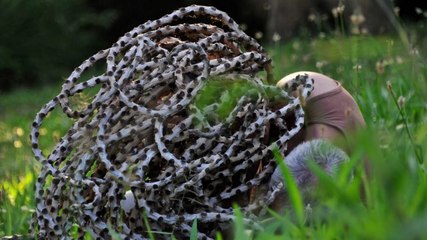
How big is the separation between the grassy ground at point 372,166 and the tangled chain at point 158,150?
0.57ft

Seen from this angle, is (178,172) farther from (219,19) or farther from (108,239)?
(219,19)

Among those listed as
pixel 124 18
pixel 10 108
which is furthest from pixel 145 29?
pixel 124 18

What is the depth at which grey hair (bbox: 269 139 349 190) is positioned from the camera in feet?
6.92

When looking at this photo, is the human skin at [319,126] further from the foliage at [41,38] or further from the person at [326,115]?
the foliage at [41,38]

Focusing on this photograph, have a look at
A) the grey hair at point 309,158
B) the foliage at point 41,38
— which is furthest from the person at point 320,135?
the foliage at point 41,38

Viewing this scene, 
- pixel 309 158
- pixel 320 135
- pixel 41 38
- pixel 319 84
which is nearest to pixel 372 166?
pixel 309 158

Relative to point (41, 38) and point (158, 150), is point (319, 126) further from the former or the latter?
point (41, 38)

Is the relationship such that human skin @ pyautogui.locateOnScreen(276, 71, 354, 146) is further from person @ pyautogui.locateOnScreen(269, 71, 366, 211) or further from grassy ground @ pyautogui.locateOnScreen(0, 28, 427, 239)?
grassy ground @ pyautogui.locateOnScreen(0, 28, 427, 239)

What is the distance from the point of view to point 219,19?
7.88ft

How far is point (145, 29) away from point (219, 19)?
19cm

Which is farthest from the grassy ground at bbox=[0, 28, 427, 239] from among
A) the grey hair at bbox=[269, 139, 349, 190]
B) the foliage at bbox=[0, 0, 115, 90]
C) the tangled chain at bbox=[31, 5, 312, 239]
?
the foliage at bbox=[0, 0, 115, 90]

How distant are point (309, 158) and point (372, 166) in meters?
0.68

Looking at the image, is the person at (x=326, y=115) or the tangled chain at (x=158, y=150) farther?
the person at (x=326, y=115)

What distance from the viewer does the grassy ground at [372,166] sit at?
1.08 metres
